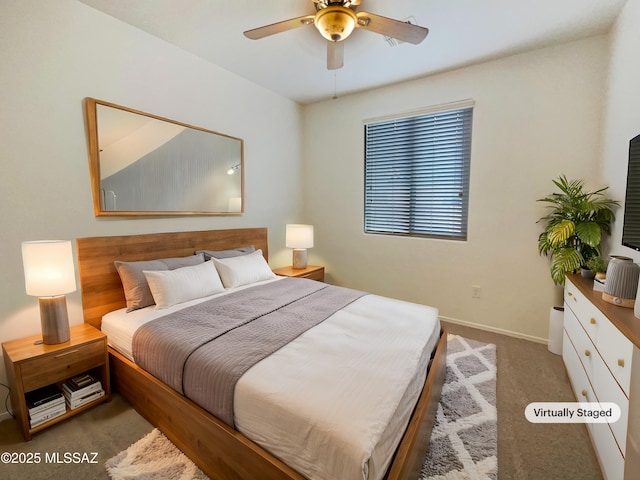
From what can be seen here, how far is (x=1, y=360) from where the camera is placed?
1840 mm

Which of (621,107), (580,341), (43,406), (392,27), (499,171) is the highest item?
(392,27)

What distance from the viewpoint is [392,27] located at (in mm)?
1730

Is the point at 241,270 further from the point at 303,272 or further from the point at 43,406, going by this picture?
the point at 43,406

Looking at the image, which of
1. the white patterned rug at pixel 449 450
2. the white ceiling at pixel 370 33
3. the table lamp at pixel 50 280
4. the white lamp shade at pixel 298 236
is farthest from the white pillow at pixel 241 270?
the white ceiling at pixel 370 33

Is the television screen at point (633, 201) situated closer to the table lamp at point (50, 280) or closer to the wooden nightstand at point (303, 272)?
the wooden nightstand at point (303, 272)

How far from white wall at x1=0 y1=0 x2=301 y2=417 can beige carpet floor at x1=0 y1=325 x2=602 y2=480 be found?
51 cm

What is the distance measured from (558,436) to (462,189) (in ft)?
7.41

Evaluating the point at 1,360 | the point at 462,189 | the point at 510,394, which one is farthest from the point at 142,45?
the point at 510,394

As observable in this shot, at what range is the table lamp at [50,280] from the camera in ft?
5.53

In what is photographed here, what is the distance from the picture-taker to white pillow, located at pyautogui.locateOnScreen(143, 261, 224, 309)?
85.7 inches

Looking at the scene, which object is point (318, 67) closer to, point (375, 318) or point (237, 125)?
point (237, 125)

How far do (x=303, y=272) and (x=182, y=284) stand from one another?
1580 millimetres

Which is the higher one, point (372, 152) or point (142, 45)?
point (142, 45)

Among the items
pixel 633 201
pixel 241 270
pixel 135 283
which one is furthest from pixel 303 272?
pixel 633 201
